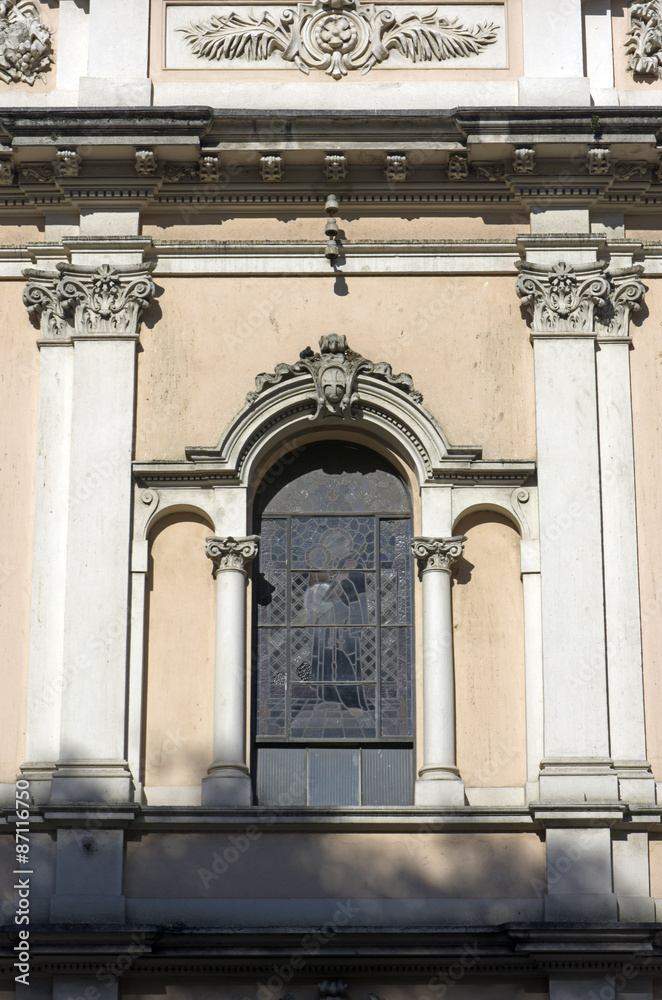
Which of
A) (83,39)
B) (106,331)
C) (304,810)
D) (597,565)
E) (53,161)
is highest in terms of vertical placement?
(83,39)

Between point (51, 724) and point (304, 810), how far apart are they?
208 centimetres

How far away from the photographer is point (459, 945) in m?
13.4

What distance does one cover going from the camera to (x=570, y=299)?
49.6 ft

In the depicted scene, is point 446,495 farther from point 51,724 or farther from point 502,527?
point 51,724

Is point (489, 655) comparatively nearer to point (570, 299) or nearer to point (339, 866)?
point (339, 866)

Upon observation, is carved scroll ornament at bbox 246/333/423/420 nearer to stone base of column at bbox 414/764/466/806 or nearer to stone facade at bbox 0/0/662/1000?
stone facade at bbox 0/0/662/1000

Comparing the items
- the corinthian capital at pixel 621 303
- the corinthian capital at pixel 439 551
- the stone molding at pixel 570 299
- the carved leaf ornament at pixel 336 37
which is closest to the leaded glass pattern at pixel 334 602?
the corinthian capital at pixel 439 551

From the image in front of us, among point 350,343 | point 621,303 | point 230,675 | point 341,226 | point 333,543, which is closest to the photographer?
point 230,675

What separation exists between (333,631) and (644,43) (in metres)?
5.80

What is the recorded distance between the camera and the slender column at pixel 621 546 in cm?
1405

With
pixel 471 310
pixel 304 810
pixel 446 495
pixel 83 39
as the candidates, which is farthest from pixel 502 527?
pixel 83 39

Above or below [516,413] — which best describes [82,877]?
below

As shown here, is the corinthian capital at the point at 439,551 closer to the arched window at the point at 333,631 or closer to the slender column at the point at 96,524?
the arched window at the point at 333,631

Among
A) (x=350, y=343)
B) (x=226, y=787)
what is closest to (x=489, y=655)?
(x=226, y=787)
